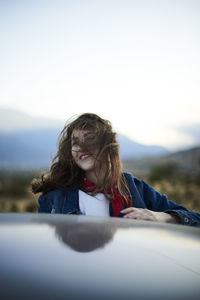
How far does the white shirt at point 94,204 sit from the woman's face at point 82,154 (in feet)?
0.52

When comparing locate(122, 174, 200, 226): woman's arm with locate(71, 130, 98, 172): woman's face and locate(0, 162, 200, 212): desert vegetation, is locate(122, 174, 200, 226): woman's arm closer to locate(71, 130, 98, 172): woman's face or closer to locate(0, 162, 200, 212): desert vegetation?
locate(71, 130, 98, 172): woman's face

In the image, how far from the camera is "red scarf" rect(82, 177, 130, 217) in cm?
145

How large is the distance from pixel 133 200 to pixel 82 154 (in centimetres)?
31

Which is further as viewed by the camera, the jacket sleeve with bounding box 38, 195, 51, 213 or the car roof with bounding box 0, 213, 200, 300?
the jacket sleeve with bounding box 38, 195, 51, 213

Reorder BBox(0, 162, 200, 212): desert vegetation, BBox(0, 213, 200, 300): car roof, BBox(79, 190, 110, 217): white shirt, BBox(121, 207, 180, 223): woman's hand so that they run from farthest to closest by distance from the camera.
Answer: BBox(0, 162, 200, 212): desert vegetation
BBox(79, 190, 110, 217): white shirt
BBox(121, 207, 180, 223): woman's hand
BBox(0, 213, 200, 300): car roof

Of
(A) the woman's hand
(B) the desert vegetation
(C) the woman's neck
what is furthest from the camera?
(B) the desert vegetation

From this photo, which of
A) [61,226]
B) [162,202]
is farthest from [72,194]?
[61,226]

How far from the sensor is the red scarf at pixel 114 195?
1.45 metres

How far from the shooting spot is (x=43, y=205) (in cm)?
158

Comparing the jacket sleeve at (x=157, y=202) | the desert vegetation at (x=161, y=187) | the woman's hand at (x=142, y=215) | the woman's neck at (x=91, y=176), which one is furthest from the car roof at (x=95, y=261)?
the desert vegetation at (x=161, y=187)

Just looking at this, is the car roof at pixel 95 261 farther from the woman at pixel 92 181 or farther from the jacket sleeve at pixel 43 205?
the jacket sleeve at pixel 43 205

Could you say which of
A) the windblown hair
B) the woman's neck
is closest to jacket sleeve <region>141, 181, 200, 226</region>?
the windblown hair

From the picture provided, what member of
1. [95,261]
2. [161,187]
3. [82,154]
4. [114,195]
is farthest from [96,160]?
[161,187]

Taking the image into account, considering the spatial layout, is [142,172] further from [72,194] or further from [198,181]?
[72,194]
